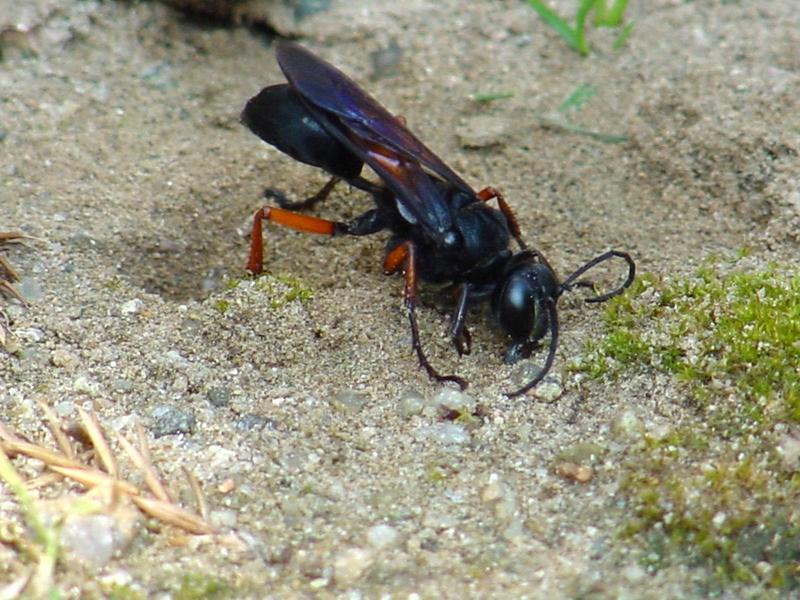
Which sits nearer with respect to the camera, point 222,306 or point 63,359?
point 63,359

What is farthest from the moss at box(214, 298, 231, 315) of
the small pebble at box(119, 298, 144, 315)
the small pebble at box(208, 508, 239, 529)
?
the small pebble at box(208, 508, 239, 529)

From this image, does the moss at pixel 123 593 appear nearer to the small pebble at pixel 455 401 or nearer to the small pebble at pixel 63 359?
the small pebble at pixel 63 359

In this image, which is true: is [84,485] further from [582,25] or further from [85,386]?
[582,25]

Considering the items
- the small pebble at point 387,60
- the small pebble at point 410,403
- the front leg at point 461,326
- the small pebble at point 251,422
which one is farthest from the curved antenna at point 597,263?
the small pebble at point 387,60

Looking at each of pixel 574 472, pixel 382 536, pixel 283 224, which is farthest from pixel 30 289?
pixel 574 472

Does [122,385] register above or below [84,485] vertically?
below

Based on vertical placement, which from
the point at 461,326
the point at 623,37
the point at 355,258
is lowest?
the point at 355,258

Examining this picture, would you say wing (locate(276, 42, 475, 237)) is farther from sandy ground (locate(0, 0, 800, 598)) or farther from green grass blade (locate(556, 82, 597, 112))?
green grass blade (locate(556, 82, 597, 112))

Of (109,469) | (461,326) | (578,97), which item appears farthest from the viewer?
(578,97)

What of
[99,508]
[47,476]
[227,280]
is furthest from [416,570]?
[227,280]
